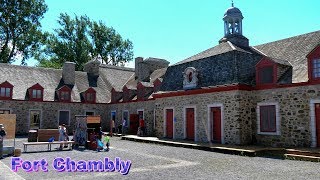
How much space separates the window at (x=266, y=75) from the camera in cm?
1638

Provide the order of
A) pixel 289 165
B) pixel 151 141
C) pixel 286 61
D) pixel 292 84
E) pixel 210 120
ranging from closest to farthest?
pixel 289 165 → pixel 292 84 → pixel 286 61 → pixel 210 120 → pixel 151 141

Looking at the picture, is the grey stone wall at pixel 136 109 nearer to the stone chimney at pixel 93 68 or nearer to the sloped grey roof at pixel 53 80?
the sloped grey roof at pixel 53 80

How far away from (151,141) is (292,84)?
9.62 m

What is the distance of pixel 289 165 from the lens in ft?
35.7

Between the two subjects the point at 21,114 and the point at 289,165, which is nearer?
the point at 289,165

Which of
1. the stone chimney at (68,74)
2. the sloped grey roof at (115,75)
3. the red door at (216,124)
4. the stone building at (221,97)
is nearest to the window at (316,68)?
the stone building at (221,97)

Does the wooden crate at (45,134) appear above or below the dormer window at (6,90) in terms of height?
below

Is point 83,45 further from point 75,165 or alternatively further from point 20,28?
point 75,165

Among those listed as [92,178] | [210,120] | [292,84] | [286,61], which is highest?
[286,61]

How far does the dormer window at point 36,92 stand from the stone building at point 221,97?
0.09 meters

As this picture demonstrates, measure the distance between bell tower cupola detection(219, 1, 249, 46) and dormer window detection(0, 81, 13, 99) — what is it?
62.5ft

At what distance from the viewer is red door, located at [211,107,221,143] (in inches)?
704

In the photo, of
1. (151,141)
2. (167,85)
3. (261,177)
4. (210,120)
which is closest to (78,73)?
(167,85)

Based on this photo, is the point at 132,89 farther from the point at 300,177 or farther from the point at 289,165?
the point at 300,177
